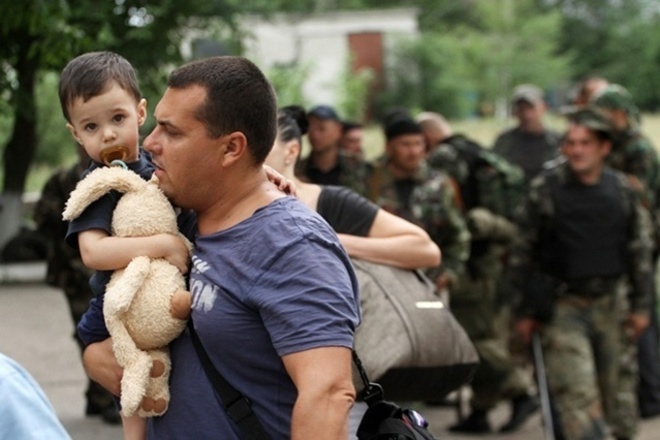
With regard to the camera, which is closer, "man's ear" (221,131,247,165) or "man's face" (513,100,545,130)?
"man's ear" (221,131,247,165)

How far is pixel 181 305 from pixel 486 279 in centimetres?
673

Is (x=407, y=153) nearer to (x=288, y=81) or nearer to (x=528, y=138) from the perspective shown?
(x=528, y=138)

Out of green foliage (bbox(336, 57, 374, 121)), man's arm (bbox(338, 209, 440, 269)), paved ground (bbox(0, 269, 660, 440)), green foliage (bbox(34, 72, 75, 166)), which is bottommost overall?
green foliage (bbox(336, 57, 374, 121))

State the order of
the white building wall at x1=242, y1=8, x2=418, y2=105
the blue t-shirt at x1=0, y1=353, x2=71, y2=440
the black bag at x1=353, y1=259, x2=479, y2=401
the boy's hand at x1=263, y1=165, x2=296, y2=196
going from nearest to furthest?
the blue t-shirt at x1=0, y1=353, x2=71, y2=440 → the boy's hand at x1=263, y1=165, x2=296, y2=196 → the black bag at x1=353, y1=259, x2=479, y2=401 → the white building wall at x1=242, y1=8, x2=418, y2=105

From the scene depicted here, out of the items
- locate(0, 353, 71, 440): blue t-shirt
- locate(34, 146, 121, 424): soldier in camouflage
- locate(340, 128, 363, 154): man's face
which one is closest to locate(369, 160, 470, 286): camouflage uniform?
locate(34, 146, 121, 424): soldier in camouflage

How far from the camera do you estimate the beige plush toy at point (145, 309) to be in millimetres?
3066

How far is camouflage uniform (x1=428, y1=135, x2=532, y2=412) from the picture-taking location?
935cm

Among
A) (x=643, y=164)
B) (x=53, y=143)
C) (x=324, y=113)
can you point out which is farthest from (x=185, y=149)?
(x=53, y=143)

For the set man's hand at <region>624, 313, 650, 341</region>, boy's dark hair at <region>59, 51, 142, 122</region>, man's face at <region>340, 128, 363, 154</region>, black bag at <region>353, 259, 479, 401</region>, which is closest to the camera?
boy's dark hair at <region>59, 51, 142, 122</region>

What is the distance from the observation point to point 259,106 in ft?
9.88

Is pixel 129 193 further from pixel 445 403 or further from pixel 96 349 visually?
pixel 445 403

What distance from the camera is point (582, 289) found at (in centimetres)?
780

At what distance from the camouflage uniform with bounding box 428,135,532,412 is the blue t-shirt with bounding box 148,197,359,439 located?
21.1 feet

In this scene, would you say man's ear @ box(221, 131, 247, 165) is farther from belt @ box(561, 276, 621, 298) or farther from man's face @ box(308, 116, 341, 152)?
man's face @ box(308, 116, 341, 152)
